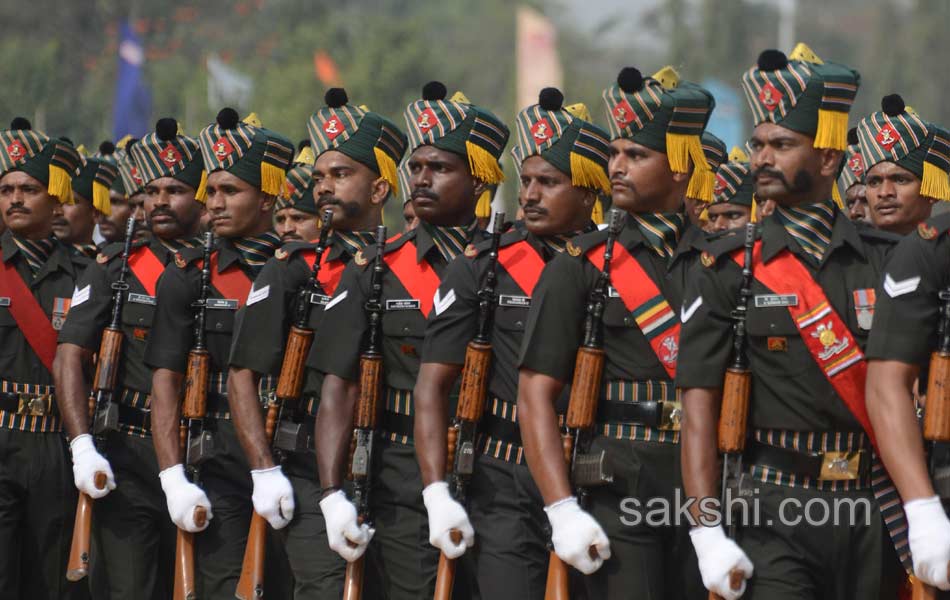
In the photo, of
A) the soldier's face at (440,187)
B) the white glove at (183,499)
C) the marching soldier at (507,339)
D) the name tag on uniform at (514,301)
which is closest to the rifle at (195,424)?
the white glove at (183,499)

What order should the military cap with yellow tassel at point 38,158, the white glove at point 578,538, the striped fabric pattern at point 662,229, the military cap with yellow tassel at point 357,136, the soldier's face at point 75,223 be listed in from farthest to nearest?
the soldier's face at point 75,223
the military cap with yellow tassel at point 38,158
the military cap with yellow tassel at point 357,136
the striped fabric pattern at point 662,229
the white glove at point 578,538

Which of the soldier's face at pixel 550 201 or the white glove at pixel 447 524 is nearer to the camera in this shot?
the white glove at pixel 447 524

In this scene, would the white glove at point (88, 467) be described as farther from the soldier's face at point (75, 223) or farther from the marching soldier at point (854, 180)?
the marching soldier at point (854, 180)

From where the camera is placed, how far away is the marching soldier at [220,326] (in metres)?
8.23

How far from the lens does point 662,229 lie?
664 centimetres

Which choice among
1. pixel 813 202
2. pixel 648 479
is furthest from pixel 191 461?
pixel 813 202

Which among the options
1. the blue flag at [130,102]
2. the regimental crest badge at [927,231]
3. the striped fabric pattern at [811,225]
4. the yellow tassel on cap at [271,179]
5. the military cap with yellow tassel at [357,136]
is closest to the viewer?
the regimental crest badge at [927,231]

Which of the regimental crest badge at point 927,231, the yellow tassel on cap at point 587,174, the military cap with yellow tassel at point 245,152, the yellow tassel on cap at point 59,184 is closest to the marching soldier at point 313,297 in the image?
the military cap with yellow tassel at point 245,152

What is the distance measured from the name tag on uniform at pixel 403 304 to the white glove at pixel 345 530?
2.93 feet

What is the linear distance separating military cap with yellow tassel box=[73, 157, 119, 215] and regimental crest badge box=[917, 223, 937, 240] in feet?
22.2

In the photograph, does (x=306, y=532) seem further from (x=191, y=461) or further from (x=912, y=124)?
(x=912, y=124)

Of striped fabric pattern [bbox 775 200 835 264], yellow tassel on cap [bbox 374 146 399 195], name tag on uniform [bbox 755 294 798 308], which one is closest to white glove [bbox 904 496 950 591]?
name tag on uniform [bbox 755 294 798 308]

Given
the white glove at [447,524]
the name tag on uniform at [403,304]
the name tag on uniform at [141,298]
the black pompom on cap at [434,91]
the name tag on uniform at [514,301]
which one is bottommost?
the white glove at [447,524]

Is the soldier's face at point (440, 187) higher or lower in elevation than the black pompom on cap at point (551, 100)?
lower
